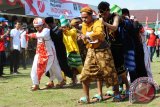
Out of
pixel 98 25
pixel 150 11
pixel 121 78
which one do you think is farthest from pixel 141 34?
pixel 150 11

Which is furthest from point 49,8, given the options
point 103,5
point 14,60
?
point 103,5

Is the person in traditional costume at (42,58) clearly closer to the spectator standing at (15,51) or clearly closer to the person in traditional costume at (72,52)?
the person in traditional costume at (72,52)

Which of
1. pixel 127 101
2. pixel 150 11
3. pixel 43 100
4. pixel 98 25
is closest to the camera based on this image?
pixel 98 25

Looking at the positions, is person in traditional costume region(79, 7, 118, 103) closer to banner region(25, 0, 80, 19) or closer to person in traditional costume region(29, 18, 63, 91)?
person in traditional costume region(29, 18, 63, 91)

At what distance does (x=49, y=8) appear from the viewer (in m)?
21.6

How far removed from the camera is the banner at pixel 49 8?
63.8ft

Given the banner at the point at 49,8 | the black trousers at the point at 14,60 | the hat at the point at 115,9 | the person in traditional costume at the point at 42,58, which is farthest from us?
the banner at the point at 49,8

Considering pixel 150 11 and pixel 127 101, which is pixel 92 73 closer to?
→ pixel 127 101

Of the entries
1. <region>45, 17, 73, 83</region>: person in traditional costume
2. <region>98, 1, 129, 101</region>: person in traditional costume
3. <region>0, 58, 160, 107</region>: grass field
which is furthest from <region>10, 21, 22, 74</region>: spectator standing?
<region>98, 1, 129, 101</region>: person in traditional costume

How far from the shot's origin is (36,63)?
28.0 ft

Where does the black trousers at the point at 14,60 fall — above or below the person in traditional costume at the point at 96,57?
below

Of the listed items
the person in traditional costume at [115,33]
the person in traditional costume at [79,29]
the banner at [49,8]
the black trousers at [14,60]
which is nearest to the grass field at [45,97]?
the person in traditional costume at [115,33]

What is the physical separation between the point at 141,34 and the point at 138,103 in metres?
1.73

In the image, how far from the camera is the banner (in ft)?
63.8
